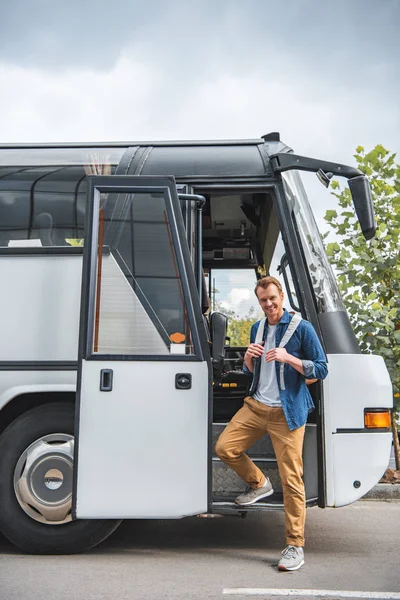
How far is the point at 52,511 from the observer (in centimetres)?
495

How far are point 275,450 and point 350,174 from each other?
2.08 meters

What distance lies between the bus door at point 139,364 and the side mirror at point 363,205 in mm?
1265

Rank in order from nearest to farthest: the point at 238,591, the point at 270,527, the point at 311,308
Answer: the point at 238,591, the point at 311,308, the point at 270,527

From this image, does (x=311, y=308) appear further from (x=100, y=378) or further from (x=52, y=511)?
(x=52, y=511)

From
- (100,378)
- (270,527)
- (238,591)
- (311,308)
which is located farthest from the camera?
(270,527)

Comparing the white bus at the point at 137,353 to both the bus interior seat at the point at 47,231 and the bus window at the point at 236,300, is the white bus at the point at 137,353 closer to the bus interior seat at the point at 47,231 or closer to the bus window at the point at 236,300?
the bus interior seat at the point at 47,231

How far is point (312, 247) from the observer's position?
5375mm

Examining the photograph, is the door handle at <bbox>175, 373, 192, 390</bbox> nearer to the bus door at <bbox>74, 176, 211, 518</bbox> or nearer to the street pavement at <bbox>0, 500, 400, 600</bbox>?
the bus door at <bbox>74, 176, 211, 518</bbox>

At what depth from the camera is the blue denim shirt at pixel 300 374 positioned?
4.74 m

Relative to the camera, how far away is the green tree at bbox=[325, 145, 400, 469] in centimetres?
793

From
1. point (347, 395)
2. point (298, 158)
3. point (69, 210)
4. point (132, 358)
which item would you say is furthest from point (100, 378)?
point (298, 158)

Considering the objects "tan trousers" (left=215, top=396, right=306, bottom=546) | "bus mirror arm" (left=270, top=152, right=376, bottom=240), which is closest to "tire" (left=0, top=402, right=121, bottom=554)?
"tan trousers" (left=215, top=396, right=306, bottom=546)

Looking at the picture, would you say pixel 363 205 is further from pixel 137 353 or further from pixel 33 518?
pixel 33 518

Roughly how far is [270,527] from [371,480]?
167 centimetres
